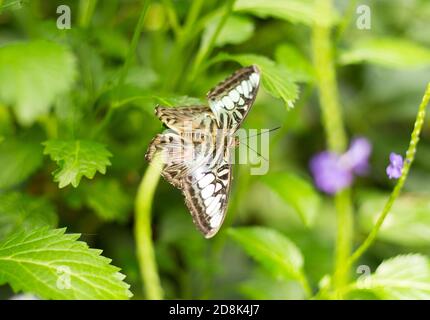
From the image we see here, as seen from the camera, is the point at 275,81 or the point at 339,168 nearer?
the point at 275,81

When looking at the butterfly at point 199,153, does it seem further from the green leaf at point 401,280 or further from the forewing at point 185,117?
the green leaf at point 401,280

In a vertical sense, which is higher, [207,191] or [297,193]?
[297,193]

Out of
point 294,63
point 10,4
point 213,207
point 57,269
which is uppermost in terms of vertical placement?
point 294,63

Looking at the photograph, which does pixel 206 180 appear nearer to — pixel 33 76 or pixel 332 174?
pixel 33 76

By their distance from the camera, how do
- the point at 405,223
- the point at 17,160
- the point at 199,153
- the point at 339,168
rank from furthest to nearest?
1. the point at 339,168
2. the point at 405,223
3. the point at 17,160
4. the point at 199,153

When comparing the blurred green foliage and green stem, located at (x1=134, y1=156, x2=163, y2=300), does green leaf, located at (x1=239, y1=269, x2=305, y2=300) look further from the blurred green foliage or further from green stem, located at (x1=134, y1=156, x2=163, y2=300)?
green stem, located at (x1=134, y1=156, x2=163, y2=300)

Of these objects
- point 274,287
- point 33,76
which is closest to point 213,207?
point 33,76

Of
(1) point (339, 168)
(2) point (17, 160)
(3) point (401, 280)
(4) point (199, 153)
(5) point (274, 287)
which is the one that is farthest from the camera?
(1) point (339, 168)

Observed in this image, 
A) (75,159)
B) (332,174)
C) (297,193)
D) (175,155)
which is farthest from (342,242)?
(75,159)
